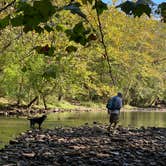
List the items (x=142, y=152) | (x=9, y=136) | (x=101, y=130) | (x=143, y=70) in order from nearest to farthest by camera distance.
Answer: (x=142, y=152)
(x=9, y=136)
(x=101, y=130)
(x=143, y=70)

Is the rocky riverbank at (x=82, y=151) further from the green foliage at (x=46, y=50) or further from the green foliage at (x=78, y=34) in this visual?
the green foliage at (x=78, y=34)

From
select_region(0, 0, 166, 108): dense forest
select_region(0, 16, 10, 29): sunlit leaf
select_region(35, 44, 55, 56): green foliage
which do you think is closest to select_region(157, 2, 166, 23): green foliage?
select_region(35, 44, 55, 56): green foliage

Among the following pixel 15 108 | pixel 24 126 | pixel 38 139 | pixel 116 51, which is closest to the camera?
pixel 38 139

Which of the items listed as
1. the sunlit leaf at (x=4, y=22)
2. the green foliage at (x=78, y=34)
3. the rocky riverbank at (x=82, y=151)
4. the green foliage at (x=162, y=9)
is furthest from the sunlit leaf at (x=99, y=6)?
the rocky riverbank at (x=82, y=151)

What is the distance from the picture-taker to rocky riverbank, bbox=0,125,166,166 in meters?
12.2

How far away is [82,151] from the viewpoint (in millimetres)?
14234

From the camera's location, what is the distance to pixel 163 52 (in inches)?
2901

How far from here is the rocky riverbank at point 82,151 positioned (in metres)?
12.2

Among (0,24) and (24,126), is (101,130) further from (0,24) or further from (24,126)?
(0,24)

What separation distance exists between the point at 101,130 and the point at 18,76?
20287 millimetres

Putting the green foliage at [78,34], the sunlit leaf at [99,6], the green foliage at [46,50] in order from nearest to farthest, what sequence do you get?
1. the sunlit leaf at [99,6]
2. the green foliage at [78,34]
3. the green foliage at [46,50]

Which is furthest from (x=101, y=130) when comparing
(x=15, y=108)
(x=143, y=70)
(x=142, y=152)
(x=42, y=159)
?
(x=143, y=70)

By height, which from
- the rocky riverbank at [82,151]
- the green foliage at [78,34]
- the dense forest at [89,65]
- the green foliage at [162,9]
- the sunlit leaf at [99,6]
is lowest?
the rocky riverbank at [82,151]

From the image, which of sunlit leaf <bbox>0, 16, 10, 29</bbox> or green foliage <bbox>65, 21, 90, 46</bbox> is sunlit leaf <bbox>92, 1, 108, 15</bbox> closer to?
green foliage <bbox>65, 21, 90, 46</bbox>
